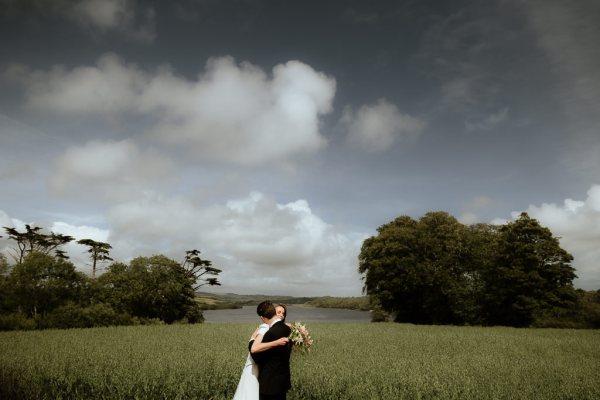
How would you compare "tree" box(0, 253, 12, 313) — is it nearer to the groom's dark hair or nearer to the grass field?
the grass field

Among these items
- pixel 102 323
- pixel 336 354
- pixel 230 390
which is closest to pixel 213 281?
pixel 102 323

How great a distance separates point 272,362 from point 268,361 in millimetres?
60

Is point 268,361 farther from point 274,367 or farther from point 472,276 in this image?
point 472,276

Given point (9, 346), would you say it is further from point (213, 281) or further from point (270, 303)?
point (213, 281)

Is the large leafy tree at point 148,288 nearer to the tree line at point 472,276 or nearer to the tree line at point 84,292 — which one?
the tree line at point 84,292

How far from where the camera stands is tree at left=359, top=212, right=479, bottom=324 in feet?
131

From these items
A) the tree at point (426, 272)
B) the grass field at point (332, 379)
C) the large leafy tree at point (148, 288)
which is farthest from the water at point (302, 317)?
the grass field at point (332, 379)

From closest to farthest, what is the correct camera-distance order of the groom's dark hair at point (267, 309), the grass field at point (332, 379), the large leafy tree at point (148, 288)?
the groom's dark hair at point (267, 309), the grass field at point (332, 379), the large leafy tree at point (148, 288)

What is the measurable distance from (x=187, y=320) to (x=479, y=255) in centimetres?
3258

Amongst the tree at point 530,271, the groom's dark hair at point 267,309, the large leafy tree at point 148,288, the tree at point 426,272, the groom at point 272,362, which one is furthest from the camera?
the tree at point 426,272

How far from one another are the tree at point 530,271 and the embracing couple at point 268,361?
35.2 m

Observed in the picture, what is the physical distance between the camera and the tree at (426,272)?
131 ft

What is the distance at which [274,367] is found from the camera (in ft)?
18.3

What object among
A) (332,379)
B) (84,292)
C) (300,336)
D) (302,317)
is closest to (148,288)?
(84,292)
